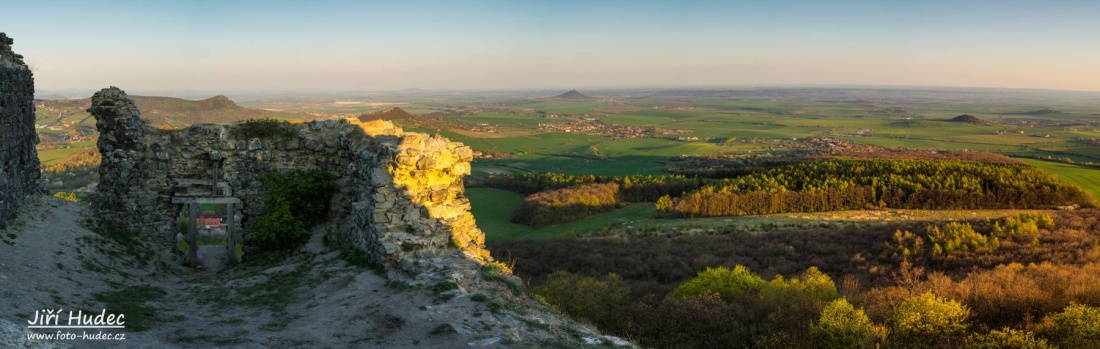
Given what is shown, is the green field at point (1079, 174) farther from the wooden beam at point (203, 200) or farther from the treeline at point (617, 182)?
the wooden beam at point (203, 200)

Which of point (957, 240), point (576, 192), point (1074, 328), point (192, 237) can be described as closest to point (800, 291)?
point (1074, 328)

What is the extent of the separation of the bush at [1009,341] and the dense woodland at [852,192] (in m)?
43.8

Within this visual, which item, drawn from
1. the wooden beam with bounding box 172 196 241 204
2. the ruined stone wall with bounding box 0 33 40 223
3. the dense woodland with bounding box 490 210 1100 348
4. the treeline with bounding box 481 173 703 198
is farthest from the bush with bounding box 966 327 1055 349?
the treeline with bounding box 481 173 703 198

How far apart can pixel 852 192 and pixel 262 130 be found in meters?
50.9

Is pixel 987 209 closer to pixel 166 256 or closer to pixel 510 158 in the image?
pixel 166 256

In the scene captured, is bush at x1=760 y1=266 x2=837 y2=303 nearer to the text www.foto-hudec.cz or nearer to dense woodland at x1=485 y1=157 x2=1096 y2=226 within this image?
the text www.foto-hudec.cz

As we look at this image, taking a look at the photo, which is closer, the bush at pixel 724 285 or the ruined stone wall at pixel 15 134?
the ruined stone wall at pixel 15 134

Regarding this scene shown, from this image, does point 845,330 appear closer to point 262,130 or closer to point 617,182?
point 262,130

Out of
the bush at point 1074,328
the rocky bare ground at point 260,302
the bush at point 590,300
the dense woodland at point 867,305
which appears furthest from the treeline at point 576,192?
the bush at point 1074,328

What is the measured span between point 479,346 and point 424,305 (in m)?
1.98

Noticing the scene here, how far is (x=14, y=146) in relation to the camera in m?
13.5

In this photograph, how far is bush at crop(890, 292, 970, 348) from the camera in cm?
922

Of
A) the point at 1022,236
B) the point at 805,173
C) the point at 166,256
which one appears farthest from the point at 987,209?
the point at 166,256

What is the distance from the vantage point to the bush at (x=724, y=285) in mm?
13786
